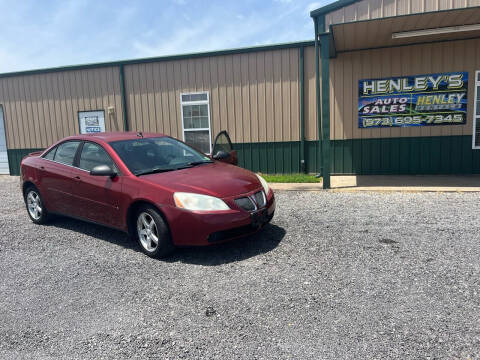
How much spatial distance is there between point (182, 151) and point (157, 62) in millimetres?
6261

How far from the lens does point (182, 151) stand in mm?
5426

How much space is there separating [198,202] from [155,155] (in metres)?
1.35

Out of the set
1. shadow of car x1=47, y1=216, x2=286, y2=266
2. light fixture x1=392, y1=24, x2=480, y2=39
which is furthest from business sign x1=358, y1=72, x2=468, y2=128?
shadow of car x1=47, y1=216, x2=286, y2=266

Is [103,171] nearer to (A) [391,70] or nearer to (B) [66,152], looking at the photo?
(B) [66,152]

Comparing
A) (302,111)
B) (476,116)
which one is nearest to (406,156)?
(476,116)

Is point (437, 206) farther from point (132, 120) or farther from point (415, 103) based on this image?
point (132, 120)

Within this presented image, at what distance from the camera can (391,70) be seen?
9.23 m

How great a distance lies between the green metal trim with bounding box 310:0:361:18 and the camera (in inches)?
276

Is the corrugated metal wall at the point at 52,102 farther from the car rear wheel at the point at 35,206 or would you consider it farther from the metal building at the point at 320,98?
the car rear wheel at the point at 35,206

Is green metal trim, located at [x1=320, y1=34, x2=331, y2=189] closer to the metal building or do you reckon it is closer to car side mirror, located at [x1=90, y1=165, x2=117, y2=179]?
the metal building

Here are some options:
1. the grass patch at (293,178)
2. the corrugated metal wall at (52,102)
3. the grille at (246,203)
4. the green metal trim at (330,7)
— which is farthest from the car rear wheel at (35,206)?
the green metal trim at (330,7)

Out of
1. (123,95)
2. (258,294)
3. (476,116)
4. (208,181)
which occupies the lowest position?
(258,294)

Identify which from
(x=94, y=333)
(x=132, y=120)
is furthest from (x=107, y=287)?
(x=132, y=120)

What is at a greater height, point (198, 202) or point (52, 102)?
point (52, 102)
